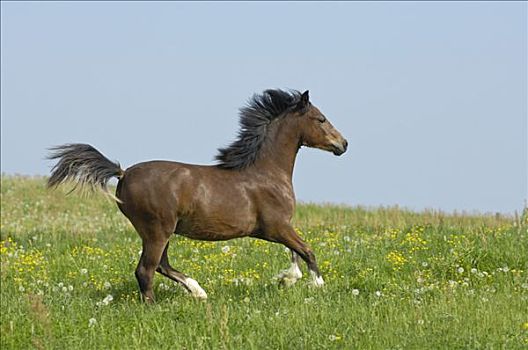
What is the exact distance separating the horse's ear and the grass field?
7.01ft

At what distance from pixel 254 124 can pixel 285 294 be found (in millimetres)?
2182

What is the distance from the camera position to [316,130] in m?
11.6

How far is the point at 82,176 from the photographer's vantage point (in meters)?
10.8

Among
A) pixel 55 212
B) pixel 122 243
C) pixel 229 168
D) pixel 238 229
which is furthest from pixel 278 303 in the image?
pixel 55 212

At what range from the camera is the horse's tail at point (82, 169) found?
1070 cm

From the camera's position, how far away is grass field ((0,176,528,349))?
8656 mm

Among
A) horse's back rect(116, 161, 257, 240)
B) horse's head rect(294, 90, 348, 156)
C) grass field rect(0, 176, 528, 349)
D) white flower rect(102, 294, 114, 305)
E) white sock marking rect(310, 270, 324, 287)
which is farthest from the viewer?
horse's head rect(294, 90, 348, 156)

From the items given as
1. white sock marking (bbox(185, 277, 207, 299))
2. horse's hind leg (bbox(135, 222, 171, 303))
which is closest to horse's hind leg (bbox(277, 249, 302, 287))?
white sock marking (bbox(185, 277, 207, 299))

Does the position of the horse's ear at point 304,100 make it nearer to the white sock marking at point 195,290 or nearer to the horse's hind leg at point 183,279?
the horse's hind leg at point 183,279

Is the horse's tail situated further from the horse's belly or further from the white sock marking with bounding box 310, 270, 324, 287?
the white sock marking with bounding box 310, 270, 324, 287

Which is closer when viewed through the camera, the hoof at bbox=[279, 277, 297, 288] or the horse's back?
the horse's back

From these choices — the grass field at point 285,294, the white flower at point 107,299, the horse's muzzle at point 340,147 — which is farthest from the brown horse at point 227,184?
the grass field at point 285,294

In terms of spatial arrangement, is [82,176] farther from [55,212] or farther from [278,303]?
[55,212]

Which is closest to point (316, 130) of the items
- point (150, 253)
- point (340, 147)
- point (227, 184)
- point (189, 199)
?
point (340, 147)
